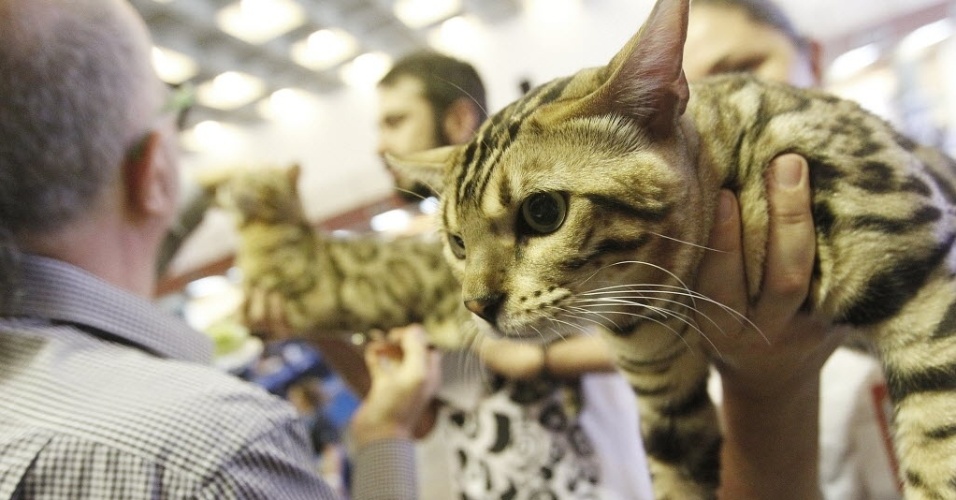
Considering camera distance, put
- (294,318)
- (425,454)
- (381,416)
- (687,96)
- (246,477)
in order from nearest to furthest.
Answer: (687,96) → (246,477) → (381,416) → (425,454) → (294,318)

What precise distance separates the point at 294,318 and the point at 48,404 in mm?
771

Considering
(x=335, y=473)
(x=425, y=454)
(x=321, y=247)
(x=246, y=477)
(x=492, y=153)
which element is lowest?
(x=335, y=473)

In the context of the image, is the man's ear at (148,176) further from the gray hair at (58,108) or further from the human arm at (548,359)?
the human arm at (548,359)

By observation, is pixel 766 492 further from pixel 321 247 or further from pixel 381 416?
pixel 321 247

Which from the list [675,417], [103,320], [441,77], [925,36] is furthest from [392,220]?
[925,36]

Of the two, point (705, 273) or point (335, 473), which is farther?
point (335, 473)

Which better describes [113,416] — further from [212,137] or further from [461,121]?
[212,137]

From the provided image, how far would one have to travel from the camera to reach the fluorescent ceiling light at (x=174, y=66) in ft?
2.93

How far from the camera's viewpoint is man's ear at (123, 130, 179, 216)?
0.74 m

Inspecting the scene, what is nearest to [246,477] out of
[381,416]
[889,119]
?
[381,416]

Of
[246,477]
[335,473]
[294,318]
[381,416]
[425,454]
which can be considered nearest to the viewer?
[246,477]

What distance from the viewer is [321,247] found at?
4.53ft

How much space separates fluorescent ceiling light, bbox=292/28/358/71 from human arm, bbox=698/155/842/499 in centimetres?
55

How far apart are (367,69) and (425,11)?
0.38 ft
